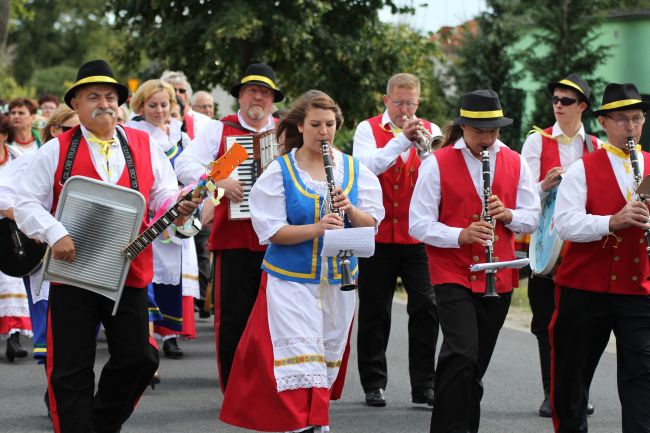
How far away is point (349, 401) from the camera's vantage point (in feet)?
29.0

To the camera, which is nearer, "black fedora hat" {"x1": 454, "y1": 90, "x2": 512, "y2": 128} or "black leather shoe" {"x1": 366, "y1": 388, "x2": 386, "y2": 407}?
"black fedora hat" {"x1": 454, "y1": 90, "x2": 512, "y2": 128}

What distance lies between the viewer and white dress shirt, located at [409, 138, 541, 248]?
266 inches

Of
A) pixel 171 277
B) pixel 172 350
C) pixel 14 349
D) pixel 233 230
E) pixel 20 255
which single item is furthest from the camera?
pixel 172 350

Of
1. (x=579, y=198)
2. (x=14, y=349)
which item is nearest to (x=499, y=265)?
(x=579, y=198)

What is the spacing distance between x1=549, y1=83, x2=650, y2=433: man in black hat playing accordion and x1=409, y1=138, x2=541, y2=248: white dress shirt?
28 centimetres

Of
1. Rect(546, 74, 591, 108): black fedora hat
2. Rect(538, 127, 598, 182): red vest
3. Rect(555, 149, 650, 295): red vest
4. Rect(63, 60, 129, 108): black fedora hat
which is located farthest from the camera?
Rect(538, 127, 598, 182): red vest

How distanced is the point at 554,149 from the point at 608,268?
1.97 meters

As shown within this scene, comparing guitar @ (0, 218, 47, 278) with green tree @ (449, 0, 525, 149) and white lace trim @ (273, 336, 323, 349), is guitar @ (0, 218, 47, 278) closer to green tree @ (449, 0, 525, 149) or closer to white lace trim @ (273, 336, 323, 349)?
white lace trim @ (273, 336, 323, 349)

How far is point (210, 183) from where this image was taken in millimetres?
6461

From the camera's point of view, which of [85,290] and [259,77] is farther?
[259,77]

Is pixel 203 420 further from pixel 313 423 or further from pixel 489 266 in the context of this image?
pixel 489 266

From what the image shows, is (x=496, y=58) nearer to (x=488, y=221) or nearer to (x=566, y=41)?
(x=566, y=41)

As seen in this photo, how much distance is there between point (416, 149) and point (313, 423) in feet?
8.04

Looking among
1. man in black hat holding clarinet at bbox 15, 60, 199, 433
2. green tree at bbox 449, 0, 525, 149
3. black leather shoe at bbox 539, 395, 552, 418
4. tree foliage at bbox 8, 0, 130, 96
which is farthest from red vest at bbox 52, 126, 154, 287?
tree foliage at bbox 8, 0, 130, 96
